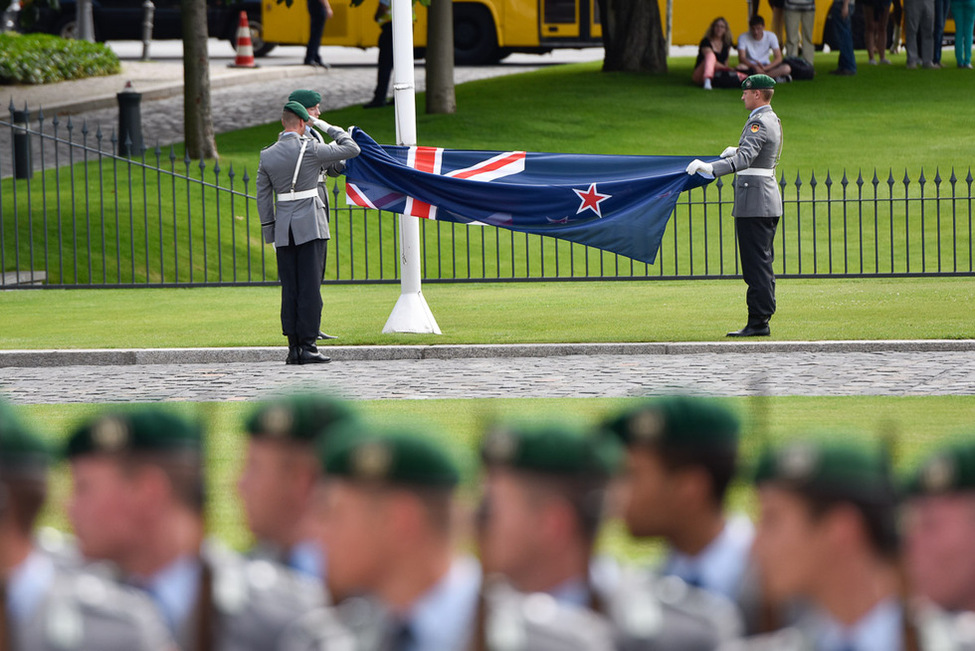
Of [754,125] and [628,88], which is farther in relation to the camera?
[628,88]

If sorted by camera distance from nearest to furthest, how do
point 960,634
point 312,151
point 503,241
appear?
point 960,634
point 312,151
point 503,241

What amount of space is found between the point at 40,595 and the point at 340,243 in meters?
17.4

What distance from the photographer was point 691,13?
30594 mm

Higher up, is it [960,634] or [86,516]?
[86,516]

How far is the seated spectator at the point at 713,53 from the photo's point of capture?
26.2 meters

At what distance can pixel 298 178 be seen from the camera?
12.0m

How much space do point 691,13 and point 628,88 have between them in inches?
124

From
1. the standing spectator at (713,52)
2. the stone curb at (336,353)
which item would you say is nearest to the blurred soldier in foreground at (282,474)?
the stone curb at (336,353)

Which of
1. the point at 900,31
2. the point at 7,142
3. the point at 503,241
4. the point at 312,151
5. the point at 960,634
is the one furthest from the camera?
the point at 900,31

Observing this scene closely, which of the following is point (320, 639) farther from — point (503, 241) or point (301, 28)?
point (301, 28)

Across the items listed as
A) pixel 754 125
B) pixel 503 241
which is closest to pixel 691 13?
pixel 503 241

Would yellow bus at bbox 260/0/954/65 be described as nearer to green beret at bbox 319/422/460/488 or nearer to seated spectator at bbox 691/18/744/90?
seated spectator at bbox 691/18/744/90

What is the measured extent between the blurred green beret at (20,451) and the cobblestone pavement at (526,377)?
7369 mm

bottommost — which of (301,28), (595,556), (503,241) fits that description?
(503,241)
